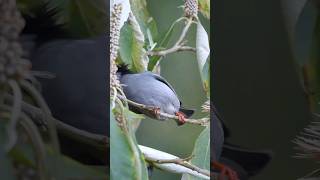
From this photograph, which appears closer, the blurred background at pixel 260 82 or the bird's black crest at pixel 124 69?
the blurred background at pixel 260 82

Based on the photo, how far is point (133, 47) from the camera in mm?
1867

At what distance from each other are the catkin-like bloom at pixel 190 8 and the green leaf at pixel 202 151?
1.22 feet

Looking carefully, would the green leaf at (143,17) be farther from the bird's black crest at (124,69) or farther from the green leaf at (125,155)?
the green leaf at (125,155)

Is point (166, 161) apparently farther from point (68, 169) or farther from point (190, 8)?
point (190, 8)

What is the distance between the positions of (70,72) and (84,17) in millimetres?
187

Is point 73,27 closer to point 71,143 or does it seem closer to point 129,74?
point 129,74

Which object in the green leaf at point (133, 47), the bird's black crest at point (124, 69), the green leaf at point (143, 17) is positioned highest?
the green leaf at point (143, 17)

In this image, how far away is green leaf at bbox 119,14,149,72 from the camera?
1.86m

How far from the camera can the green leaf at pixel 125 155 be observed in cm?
184

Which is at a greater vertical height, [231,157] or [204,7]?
[204,7]

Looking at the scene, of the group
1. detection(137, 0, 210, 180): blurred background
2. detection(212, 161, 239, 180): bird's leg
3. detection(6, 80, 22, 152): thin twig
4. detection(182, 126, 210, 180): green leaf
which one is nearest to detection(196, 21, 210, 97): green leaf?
detection(137, 0, 210, 180): blurred background

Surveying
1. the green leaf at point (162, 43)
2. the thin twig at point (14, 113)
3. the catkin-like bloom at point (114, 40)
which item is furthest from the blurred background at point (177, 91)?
the thin twig at point (14, 113)

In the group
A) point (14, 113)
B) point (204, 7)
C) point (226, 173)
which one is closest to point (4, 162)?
point (14, 113)

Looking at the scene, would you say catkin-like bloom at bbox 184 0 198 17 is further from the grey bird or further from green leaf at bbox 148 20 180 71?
the grey bird
